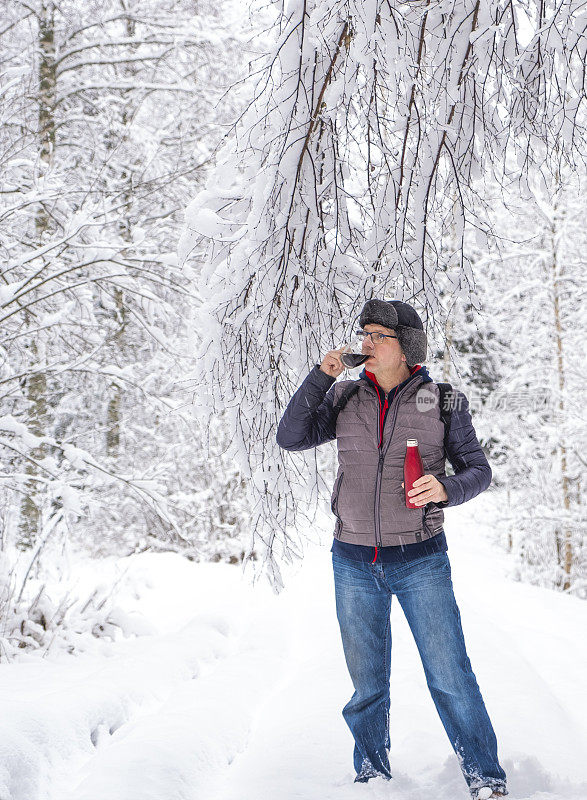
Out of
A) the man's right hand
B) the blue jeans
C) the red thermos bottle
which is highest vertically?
the man's right hand

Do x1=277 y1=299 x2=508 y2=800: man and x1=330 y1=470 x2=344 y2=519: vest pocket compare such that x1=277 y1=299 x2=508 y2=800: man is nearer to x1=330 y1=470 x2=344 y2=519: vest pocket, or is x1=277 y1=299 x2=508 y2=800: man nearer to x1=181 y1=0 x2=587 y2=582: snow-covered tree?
x1=330 y1=470 x2=344 y2=519: vest pocket

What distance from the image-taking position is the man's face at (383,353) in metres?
2.42

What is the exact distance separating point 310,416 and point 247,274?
0.56 meters

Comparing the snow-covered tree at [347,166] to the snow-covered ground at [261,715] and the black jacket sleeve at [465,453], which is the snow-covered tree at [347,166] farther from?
the snow-covered ground at [261,715]

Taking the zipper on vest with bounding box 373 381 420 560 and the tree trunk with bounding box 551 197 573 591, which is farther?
the tree trunk with bounding box 551 197 573 591

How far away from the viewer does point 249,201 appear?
250 centimetres

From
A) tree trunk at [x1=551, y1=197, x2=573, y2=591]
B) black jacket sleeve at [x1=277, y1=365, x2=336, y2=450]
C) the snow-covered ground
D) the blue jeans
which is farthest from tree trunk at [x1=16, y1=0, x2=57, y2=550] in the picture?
tree trunk at [x1=551, y1=197, x2=573, y2=591]

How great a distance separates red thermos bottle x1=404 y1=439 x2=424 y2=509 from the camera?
2311 millimetres

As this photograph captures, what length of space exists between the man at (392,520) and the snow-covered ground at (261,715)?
0.27 meters

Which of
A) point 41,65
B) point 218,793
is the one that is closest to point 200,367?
point 218,793

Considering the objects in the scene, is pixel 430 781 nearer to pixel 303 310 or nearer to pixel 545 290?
pixel 303 310

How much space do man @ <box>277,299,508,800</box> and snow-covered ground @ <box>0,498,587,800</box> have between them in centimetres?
27

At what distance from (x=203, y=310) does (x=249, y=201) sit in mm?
441

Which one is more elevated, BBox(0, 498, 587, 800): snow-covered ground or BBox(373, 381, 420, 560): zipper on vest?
BBox(373, 381, 420, 560): zipper on vest
